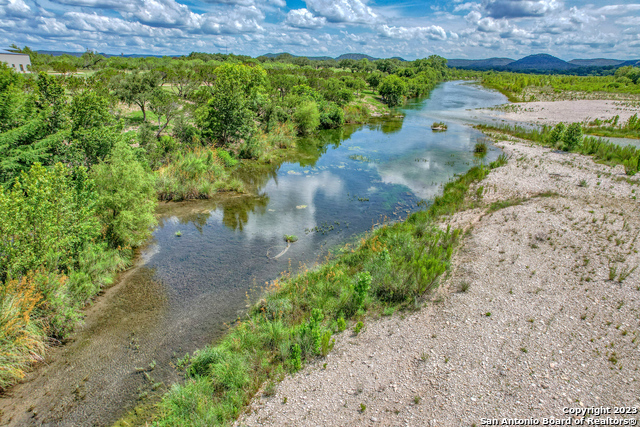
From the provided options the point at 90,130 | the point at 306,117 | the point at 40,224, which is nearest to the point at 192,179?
the point at 90,130

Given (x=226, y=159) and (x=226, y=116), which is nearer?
(x=226, y=159)

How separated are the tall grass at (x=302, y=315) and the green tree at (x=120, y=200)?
8.76 m

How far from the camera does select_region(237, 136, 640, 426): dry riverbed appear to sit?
26.3 ft

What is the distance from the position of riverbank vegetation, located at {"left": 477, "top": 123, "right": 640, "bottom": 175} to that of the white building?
92.0 meters

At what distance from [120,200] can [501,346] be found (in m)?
18.3

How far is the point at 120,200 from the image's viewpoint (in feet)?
53.1

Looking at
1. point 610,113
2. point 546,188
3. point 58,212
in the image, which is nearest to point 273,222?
point 58,212

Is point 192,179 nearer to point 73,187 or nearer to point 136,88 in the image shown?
point 73,187

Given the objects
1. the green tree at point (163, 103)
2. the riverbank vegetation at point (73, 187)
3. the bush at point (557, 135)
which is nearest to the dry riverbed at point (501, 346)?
the riverbank vegetation at point (73, 187)

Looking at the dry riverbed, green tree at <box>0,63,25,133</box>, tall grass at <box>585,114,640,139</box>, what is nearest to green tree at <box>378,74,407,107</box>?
tall grass at <box>585,114,640,139</box>

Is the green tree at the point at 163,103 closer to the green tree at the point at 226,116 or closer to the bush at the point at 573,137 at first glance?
the green tree at the point at 226,116

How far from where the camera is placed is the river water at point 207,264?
10.0 m

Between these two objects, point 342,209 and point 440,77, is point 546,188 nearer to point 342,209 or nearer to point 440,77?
point 342,209

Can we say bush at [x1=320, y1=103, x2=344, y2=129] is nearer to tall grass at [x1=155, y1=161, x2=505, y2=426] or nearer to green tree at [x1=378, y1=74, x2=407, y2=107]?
green tree at [x1=378, y1=74, x2=407, y2=107]
